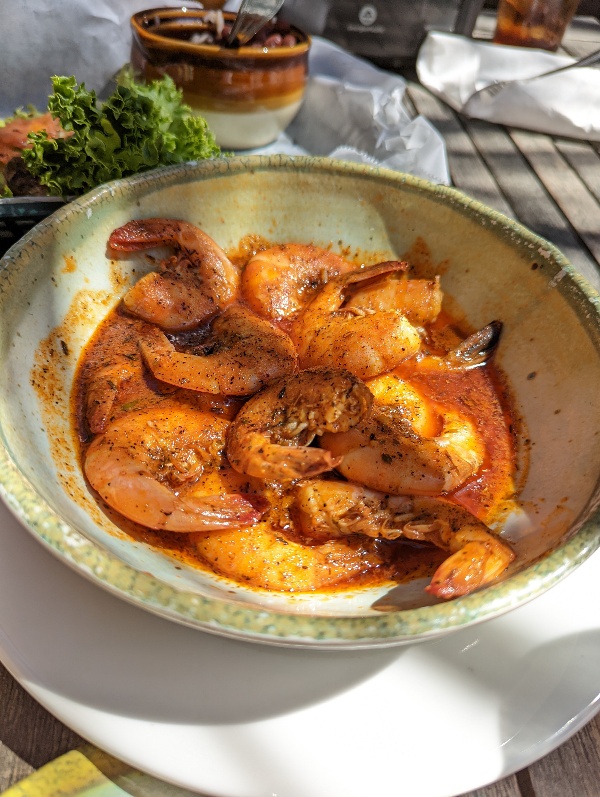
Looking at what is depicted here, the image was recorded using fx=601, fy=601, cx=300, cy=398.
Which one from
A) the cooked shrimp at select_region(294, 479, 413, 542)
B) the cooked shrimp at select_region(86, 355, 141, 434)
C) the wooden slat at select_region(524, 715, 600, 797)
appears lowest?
the wooden slat at select_region(524, 715, 600, 797)

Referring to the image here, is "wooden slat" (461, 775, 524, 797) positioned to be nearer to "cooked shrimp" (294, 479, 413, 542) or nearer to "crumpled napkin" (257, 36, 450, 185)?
"cooked shrimp" (294, 479, 413, 542)

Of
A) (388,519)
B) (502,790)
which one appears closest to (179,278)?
(388,519)

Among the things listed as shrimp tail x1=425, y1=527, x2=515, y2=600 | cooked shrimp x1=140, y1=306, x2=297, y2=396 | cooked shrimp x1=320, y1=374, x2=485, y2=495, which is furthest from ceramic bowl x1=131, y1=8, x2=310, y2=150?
shrimp tail x1=425, y1=527, x2=515, y2=600

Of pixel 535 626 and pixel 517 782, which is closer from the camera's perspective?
pixel 517 782

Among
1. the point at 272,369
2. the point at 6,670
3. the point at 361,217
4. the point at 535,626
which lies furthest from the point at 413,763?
the point at 361,217

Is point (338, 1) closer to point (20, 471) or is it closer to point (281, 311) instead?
point (281, 311)

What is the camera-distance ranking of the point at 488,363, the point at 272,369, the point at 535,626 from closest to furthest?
1. the point at 535,626
2. the point at 272,369
3. the point at 488,363
